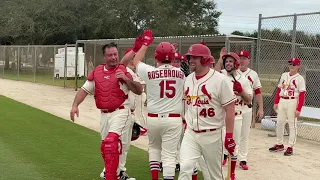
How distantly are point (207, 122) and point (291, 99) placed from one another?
17.4 ft

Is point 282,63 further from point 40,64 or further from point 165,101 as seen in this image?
point 40,64

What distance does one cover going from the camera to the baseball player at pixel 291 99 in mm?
10047

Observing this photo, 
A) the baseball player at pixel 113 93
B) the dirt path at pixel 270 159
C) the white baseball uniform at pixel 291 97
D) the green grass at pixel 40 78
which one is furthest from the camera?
the green grass at pixel 40 78

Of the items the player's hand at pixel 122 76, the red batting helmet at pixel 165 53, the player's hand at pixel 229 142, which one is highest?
the red batting helmet at pixel 165 53

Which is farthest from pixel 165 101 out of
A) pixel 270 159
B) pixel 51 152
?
pixel 270 159

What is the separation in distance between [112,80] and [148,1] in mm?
35625

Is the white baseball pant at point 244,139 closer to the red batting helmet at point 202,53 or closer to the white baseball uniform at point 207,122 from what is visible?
the white baseball uniform at point 207,122

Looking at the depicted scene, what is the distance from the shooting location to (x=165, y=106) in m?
6.30

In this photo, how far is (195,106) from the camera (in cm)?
552

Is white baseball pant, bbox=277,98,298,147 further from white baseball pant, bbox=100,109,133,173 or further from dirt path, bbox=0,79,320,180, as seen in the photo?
A: white baseball pant, bbox=100,109,133,173

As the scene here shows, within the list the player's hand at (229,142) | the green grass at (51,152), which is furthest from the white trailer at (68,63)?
the player's hand at (229,142)

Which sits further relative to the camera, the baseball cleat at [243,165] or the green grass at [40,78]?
the green grass at [40,78]

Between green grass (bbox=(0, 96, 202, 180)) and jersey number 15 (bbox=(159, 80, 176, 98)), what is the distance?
6.11 ft

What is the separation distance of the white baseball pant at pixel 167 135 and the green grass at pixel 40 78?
21246 millimetres
